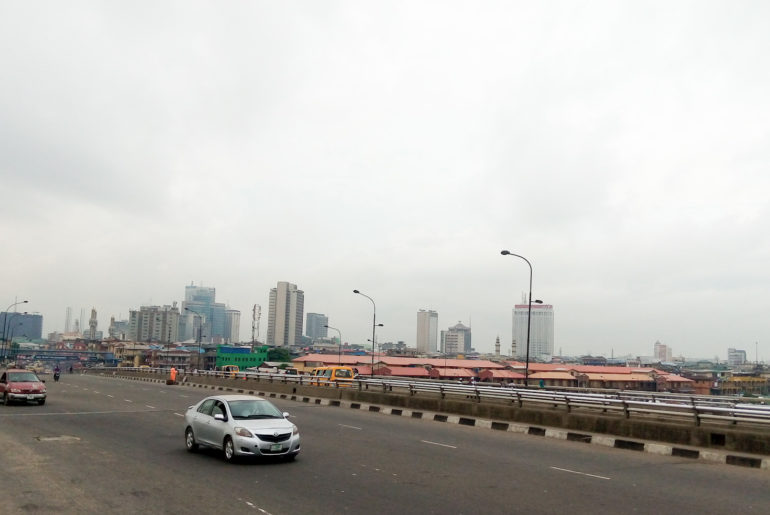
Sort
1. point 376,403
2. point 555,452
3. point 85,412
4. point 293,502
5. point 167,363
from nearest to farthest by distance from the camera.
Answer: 1. point 293,502
2. point 555,452
3. point 85,412
4. point 376,403
5. point 167,363

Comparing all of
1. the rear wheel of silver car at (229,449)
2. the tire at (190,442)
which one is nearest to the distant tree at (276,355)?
the tire at (190,442)

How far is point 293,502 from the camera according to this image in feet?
31.5

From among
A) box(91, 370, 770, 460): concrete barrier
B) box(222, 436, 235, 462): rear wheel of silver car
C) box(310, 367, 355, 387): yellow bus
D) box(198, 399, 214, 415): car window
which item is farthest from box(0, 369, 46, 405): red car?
box(222, 436, 235, 462): rear wheel of silver car

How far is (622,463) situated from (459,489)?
5775 mm

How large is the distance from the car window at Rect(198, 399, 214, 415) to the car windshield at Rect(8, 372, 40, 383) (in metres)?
17.2

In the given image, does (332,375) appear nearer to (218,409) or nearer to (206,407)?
(206,407)

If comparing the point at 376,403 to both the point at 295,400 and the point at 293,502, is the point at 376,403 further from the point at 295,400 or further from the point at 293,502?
the point at 293,502

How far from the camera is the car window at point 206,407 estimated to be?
1445 centimetres

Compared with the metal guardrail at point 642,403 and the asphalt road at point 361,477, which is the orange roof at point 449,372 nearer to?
the metal guardrail at point 642,403

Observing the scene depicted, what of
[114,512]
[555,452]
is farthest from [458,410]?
[114,512]

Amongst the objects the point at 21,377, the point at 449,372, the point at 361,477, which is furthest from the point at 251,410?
the point at 449,372

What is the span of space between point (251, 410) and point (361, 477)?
328cm

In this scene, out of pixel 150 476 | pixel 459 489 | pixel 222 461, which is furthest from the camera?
pixel 222 461

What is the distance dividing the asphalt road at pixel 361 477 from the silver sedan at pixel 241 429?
32cm
